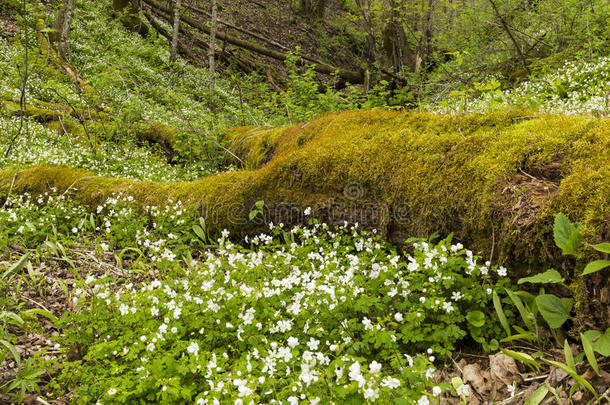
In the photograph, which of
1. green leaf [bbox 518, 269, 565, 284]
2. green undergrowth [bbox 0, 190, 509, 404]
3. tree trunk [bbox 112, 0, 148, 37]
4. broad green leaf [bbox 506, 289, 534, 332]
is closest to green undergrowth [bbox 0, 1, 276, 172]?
tree trunk [bbox 112, 0, 148, 37]

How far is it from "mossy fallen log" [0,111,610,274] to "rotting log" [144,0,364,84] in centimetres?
1022

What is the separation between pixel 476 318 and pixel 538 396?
574 mm

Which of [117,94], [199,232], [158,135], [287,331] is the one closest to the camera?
[287,331]

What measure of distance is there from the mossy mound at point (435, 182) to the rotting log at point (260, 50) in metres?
10.3

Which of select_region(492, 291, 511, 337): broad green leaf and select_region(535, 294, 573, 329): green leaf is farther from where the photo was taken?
Result: select_region(492, 291, 511, 337): broad green leaf

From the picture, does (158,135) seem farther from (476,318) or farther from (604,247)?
(604,247)

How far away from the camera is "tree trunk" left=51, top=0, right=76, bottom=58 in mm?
12887

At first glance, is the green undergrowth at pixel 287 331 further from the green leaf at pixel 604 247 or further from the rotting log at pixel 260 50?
the rotting log at pixel 260 50

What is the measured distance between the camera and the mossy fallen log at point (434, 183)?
2619 millimetres

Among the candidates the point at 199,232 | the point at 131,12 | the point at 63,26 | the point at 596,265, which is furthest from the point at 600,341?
the point at 131,12

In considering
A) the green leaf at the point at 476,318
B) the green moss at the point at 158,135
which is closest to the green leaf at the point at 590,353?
the green leaf at the point at 476,318

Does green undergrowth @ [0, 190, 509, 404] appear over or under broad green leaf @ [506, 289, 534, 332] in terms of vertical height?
under

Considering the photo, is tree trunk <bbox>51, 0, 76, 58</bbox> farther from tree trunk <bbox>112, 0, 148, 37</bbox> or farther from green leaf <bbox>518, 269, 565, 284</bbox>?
green leaf <bbox>518, 269, 565, 284</bbox>

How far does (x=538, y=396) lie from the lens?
81.8 inches
